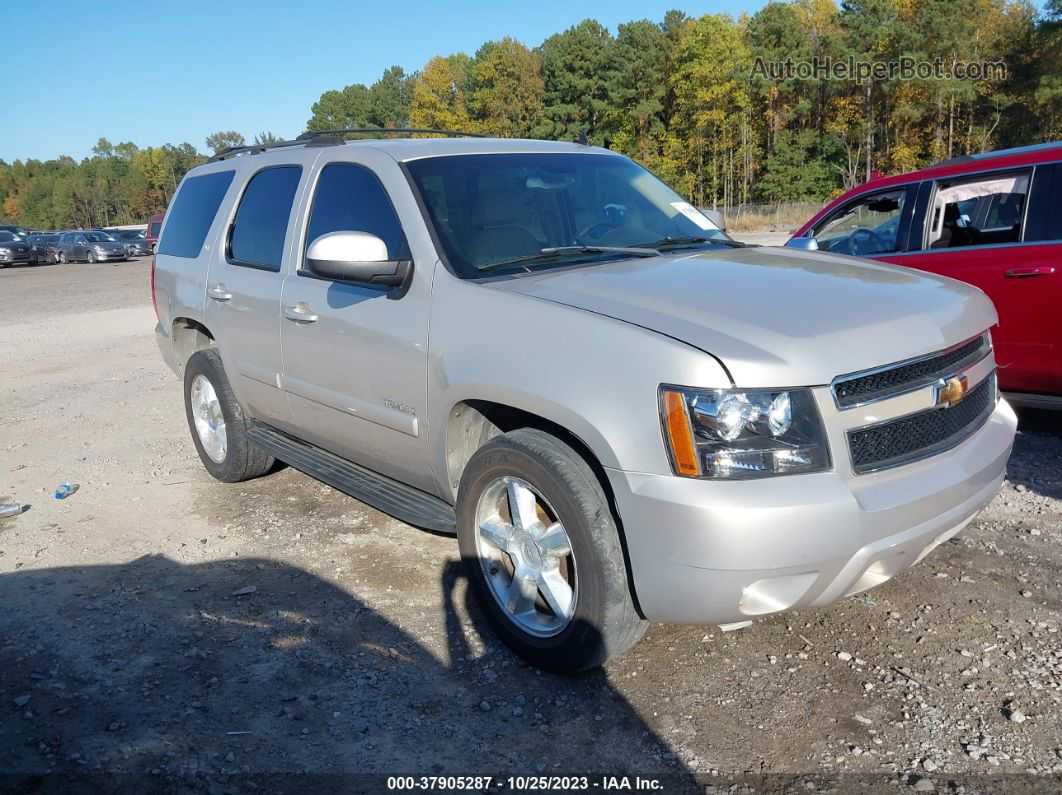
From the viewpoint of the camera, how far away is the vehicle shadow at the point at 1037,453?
15.6 ft

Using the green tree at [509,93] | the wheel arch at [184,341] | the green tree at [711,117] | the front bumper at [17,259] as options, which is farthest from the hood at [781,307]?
the green tree at [509,93]

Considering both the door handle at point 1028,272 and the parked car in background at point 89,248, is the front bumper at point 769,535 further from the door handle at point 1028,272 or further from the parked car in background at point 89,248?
the parked car in background at point 89,248

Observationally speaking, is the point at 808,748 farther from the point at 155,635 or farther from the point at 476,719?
the point at 155,635

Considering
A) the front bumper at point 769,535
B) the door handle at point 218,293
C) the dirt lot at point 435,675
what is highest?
the door handle at point 218,293

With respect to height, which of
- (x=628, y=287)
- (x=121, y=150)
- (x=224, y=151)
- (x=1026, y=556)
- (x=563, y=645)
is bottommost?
(x=1026, y=556)

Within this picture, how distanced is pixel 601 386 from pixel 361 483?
1.76 metres

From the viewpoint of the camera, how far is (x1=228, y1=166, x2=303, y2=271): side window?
4.50 m

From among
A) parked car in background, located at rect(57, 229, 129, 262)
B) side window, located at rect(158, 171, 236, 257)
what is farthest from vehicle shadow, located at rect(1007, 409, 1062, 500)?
parked car in background, located at rect(57, 229, 129, 262)

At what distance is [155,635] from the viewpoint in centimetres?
361

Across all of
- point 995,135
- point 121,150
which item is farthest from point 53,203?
point 995,135

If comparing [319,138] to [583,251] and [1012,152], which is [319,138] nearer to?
[583,251]

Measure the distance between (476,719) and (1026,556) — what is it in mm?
2734

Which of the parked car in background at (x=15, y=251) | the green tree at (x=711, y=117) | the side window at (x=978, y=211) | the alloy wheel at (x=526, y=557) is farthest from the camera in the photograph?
the green tree at (x=711, y=117)

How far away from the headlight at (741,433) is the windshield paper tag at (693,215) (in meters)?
1.97
